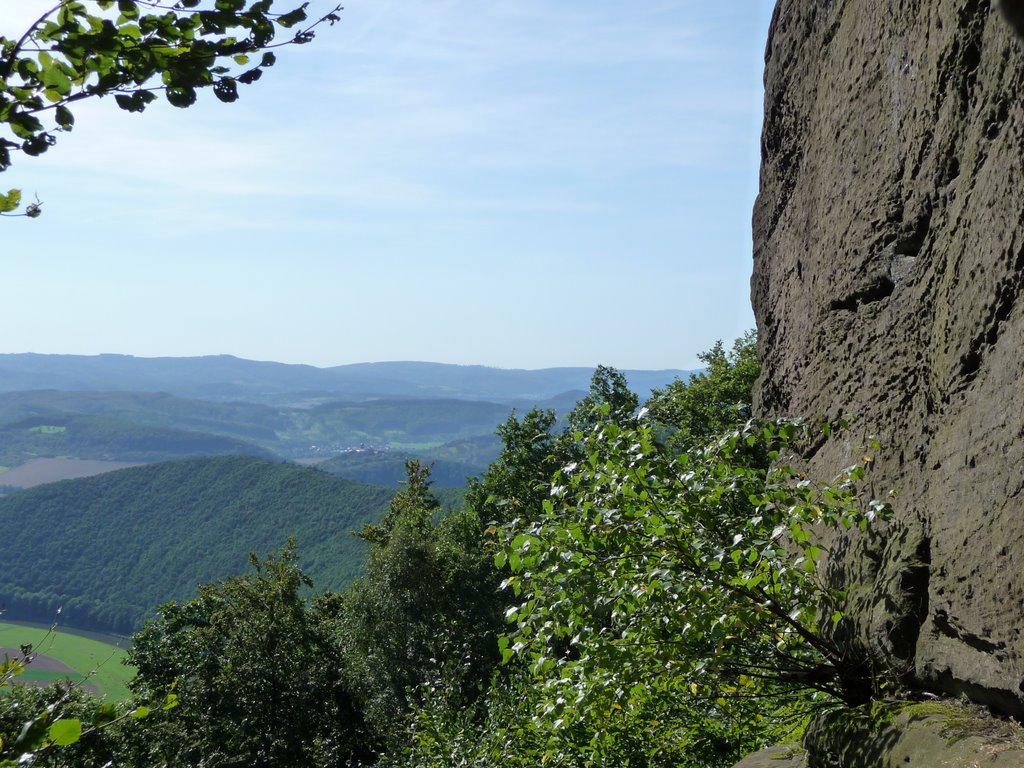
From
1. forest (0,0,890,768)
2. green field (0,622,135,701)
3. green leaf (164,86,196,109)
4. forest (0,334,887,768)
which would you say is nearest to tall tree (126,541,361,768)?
forest (0,0,890,768)

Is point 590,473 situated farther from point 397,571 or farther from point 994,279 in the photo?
point 397,571

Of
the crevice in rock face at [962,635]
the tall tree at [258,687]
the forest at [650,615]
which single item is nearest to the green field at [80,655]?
the tall tree at [258,687]

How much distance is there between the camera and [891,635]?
5.54 metres

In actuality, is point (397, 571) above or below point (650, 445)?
below

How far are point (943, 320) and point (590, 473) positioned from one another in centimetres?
237

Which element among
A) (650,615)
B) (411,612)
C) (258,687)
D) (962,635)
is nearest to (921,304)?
(962,635)

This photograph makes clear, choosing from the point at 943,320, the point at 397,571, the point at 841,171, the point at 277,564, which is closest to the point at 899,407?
the point at 943,320

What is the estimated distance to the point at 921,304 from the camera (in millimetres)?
5875

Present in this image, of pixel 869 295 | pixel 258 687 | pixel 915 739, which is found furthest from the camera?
pixel 258 687

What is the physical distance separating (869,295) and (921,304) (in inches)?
26.4

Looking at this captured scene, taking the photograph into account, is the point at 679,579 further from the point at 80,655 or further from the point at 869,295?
the point at 80,655

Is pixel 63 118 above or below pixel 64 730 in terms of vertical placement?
above

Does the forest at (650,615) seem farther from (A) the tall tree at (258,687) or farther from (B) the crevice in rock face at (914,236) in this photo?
(A) the tall tree at (258,687)

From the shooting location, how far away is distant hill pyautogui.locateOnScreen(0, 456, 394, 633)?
442ft
